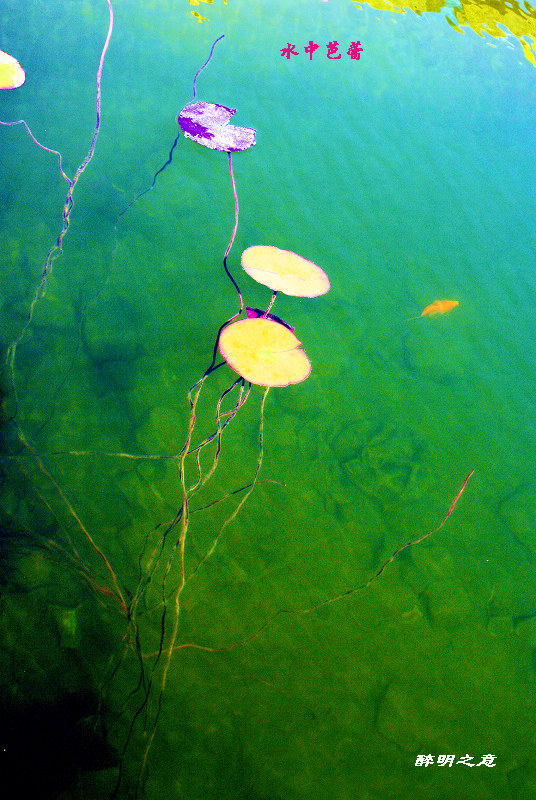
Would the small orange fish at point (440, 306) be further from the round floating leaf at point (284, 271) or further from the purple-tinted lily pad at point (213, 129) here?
the purple-tinted lily pad at point (213, 129)

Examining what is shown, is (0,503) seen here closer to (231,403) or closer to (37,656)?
(37,656)

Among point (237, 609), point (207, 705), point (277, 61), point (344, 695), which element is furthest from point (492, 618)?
point (277, 61)

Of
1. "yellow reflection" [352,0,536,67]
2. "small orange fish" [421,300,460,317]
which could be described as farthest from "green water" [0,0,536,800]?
"yellow reflection" [352,0,536,67]

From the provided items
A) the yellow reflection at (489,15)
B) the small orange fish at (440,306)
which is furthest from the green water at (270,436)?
the yellow reflection at (489,15)

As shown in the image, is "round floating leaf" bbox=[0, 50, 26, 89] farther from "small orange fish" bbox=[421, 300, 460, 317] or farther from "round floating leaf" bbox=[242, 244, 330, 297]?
"small orange fish" bbox=[421, 300, 460, 317]

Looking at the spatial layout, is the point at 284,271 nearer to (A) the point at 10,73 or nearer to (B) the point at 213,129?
(B) the point at 213,129

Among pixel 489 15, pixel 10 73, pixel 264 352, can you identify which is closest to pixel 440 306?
pixel 264 352
